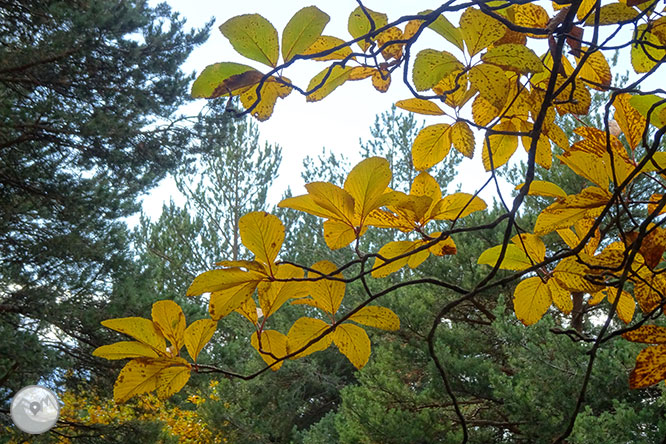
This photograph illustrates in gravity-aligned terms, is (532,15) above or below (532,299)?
above

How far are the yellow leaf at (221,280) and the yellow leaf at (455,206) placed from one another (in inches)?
3.7

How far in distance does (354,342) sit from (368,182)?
8 centimetres

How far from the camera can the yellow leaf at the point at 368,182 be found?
0.71 feet

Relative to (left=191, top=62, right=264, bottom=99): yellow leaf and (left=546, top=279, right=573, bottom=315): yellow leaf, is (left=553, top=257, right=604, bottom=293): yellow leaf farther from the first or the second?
(left=191, top=62, right=264, bottom=99): yellow leaf

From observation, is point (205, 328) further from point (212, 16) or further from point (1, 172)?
point (212, 16)

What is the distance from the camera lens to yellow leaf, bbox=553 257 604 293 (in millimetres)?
278

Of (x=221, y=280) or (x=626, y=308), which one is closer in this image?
(x=221, y=280)

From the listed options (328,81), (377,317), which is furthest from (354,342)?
(328,81)

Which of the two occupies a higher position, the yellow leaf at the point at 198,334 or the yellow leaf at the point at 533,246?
the yellow leaf at the point at 533,246

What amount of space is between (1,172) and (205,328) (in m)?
3.28

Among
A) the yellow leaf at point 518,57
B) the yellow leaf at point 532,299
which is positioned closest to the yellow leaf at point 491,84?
the yellow leaf at point 518,57

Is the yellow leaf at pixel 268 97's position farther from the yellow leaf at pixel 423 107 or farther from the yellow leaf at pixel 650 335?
the yellow leaf at pixel 650 335

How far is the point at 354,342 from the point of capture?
0.84 ft

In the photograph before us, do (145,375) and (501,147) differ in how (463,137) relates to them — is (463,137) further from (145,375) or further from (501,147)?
(145,375)
